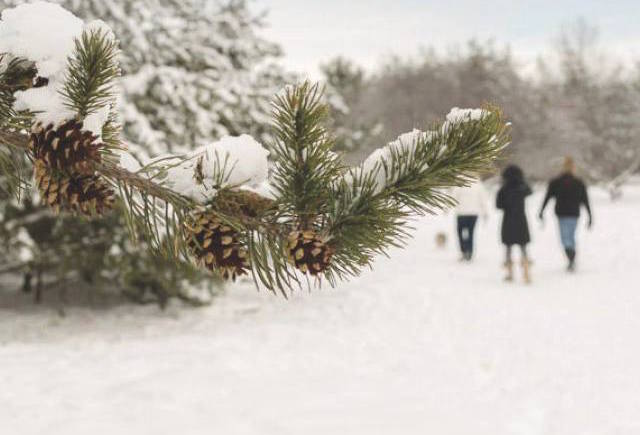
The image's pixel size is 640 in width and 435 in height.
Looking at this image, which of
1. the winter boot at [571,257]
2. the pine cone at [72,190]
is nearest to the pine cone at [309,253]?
the pine cone at [72,190]

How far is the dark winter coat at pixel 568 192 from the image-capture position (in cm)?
1024

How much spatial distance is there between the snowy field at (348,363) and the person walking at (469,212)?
1989mm

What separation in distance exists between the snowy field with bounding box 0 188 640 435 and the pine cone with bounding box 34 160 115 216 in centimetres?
317

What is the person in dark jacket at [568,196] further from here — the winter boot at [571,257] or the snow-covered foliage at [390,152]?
the snow-covered foliage at [390,152]

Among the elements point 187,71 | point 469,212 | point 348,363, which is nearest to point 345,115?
point 187,71

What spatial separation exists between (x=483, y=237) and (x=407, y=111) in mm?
24235

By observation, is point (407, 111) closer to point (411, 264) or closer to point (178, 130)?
point (411, 264)

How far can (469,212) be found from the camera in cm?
1188

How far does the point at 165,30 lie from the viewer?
770cm

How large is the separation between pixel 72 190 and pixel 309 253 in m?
0.52

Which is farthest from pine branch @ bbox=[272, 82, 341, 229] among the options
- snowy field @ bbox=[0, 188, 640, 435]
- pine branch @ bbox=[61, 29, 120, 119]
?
snowy field @ bbox=[0, 188, 640, 435]

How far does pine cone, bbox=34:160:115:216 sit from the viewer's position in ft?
4.10

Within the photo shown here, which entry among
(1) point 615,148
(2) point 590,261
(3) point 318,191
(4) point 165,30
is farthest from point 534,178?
(3) point 318,191

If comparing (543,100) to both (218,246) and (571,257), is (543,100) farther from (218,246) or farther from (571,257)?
(218,246)
